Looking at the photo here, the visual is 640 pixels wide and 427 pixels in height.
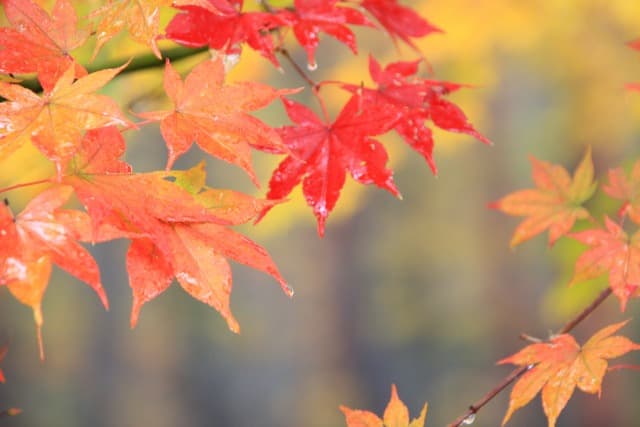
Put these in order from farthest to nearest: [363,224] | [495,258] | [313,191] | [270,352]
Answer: [270,352] → [363,224] → [495,258] → [313,191]

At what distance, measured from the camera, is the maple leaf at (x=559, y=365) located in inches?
33.3

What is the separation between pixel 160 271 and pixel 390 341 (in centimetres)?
666

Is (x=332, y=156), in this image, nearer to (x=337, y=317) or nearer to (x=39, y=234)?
(x=39, y=234)

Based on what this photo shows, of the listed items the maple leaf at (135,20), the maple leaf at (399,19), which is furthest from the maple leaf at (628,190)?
the maple leaf at (135,20)

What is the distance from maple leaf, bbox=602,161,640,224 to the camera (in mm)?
984

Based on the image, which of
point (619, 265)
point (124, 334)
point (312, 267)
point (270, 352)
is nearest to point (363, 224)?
point (312, 267)

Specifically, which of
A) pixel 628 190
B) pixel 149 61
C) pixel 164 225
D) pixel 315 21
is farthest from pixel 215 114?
pixel 628 190

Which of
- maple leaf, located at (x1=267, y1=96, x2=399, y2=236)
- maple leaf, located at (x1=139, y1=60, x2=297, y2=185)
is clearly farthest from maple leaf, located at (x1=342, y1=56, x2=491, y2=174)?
maple leaf, located at (x1=139, y1=60, x2=297, y2=185)

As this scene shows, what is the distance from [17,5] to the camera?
70 centimetres

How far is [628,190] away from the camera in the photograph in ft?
3.31

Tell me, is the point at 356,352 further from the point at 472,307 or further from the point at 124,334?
the point at 124,334

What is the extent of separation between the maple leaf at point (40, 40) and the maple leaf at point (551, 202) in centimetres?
63

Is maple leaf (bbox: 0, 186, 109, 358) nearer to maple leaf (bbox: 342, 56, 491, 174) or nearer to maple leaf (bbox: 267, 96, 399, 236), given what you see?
maple leaf (bbox: 267, 96, 399, 236)

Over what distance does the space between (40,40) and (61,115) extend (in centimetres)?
13
